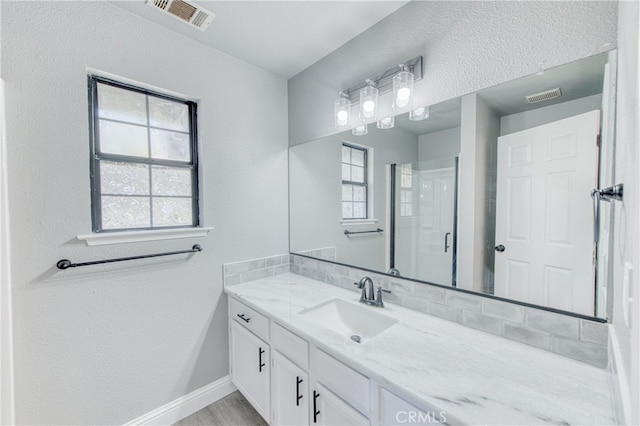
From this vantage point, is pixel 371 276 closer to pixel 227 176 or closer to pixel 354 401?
pixel 354 401

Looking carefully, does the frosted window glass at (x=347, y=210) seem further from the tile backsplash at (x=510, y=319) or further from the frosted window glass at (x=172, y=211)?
the frosted window glass at (x=172, y=211)

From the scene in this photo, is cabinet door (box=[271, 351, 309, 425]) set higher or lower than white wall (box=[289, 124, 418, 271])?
lower

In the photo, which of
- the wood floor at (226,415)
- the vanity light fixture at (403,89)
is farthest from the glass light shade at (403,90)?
the wood floor at (226,415)

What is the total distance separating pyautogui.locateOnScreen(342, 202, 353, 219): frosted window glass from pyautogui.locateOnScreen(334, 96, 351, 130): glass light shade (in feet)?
1.86

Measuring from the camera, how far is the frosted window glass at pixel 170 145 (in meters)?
1.70

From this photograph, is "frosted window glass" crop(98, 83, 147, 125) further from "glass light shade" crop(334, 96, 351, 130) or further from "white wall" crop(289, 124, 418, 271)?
"glass light shade" crop(334, 96, 351, 130)

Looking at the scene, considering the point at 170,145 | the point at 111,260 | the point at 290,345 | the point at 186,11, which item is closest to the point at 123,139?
the point at 170,145

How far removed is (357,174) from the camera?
6.30 ft

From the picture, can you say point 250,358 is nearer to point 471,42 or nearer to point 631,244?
point 631,244

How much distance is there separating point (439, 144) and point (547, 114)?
46 centimetres

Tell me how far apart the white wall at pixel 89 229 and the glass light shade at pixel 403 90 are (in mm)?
1148

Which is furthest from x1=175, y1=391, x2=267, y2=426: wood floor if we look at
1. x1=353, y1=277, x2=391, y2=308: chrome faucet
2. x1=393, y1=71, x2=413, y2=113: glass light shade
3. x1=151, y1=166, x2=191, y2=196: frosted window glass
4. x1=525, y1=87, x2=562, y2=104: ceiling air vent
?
x1=525, y1=87, x2=562, y2=104: ceiling air vent

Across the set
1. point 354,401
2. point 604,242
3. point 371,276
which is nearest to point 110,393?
point 354,401

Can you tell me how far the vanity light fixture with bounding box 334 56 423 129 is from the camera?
58.6 inches
